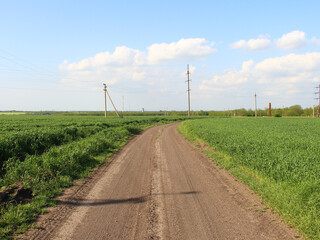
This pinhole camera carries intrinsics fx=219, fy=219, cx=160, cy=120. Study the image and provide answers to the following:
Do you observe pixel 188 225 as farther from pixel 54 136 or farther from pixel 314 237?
pixel 54 136

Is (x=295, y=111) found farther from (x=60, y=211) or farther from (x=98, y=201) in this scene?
(x=60, y=211)

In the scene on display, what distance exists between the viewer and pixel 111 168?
982cm

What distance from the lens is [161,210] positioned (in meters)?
5.45

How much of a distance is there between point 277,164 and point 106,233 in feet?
19.6

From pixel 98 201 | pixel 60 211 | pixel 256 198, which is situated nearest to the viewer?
pixel 60 211

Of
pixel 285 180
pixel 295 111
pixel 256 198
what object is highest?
pixel 295 111

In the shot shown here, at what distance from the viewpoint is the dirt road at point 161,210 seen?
4418mm

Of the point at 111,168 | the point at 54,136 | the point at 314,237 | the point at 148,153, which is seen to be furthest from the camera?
the point at 54,136

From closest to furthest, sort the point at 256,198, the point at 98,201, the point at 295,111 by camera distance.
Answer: the point at 98,201, the point at 256,198, the point at 295,111

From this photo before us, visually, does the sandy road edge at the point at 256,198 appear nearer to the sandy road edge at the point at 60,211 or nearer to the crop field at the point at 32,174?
the sandy road edge at the point at 60,211

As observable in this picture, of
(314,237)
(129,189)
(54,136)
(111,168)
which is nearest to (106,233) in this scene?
(129,189)

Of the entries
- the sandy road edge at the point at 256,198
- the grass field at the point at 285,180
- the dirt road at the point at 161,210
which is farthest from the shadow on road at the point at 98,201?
the grass field at the point at 285,180

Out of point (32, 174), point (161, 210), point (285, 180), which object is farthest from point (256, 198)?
point (32, 174)

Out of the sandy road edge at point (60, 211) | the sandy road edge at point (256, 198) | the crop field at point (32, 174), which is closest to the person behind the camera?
the sandy road edge at point (60, 211)
